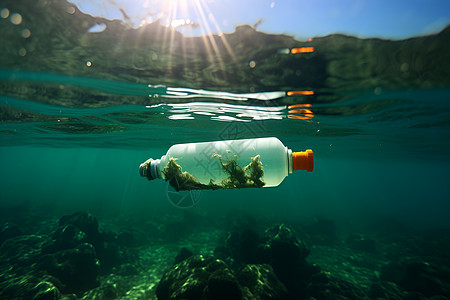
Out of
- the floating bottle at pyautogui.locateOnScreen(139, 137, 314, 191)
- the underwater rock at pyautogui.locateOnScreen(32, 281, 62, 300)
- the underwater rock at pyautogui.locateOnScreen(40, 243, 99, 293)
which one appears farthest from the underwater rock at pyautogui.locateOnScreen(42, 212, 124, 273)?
the floating bottle at pyautogui.locateOnScreen(139, 137, 314, 191)

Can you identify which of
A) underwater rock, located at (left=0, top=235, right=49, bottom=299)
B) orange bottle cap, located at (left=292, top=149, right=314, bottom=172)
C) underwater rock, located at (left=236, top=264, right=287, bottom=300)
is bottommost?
underwater rock, located at (left=0, top=235, right=49, bottom=299)

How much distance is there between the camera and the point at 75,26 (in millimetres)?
5062

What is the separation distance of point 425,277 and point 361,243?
8843mm

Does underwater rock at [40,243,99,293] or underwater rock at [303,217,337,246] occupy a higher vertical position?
underwater rock at [40,243,99,293]

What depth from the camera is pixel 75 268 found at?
9.48 meters

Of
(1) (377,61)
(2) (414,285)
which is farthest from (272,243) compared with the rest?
(1) (377,61)

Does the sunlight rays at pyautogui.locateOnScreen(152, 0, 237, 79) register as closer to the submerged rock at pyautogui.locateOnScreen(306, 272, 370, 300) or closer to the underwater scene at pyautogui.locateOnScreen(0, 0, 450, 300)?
the underwater scene at pyautogui.locateOnScreen(0, 0, 450, 300)

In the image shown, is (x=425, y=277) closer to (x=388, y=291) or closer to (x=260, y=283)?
(x=388, y=291)

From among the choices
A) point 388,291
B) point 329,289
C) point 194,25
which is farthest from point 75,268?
point 388,291

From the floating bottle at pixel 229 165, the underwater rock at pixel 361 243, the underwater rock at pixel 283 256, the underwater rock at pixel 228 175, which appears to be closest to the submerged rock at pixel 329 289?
the underwater rock at pixel 283 256

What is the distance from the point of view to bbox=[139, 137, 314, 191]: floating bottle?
282 centimetres

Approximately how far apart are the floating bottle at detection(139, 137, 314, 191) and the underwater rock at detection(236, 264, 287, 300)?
5657 mm

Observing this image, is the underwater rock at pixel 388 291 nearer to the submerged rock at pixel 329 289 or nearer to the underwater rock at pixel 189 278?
the submerged rock at pixel 329 289

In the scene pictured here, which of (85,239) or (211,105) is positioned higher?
(211,105)
